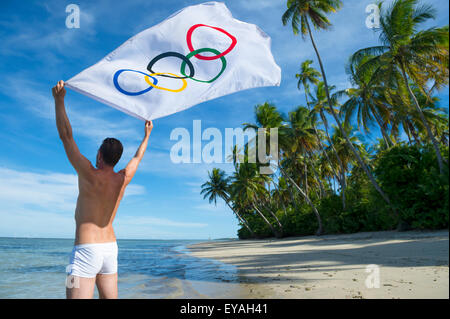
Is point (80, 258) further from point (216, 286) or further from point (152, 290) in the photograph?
point (152, 290)

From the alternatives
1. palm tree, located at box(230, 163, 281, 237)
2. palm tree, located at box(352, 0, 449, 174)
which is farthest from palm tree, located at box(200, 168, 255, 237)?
palm tree, located at box(352, 0, 449, 174)

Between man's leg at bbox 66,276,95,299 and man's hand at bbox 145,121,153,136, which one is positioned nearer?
man's leg at bbox 66,276,95,299

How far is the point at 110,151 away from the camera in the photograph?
240cm

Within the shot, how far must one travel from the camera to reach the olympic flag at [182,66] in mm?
3518

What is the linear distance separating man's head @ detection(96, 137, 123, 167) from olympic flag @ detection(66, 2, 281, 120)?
3.62ft

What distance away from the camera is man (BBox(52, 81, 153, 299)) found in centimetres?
217

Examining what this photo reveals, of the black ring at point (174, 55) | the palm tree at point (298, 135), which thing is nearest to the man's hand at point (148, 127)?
the black ring at point (174, 55)

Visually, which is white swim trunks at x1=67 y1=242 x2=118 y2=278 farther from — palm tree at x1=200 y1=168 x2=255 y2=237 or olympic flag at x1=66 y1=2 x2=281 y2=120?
palm tree at x1=200 y1=168 x2=255 y2=237

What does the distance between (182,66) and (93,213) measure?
8.62ft

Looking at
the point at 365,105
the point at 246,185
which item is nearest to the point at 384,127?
the point at 365,105

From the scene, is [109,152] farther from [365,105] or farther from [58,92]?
[365,105]

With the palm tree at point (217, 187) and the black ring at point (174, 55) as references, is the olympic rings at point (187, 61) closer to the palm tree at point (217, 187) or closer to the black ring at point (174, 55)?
the black ring at point (174, 55)
